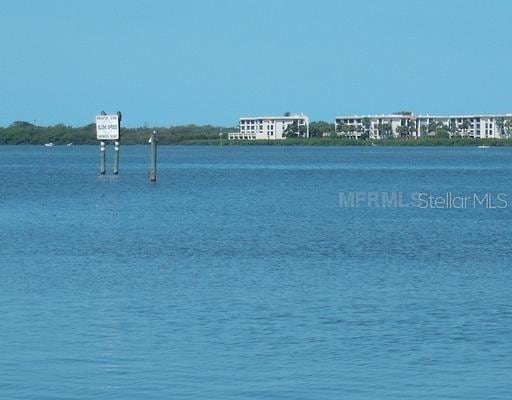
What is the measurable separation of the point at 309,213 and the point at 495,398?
30.6 metres

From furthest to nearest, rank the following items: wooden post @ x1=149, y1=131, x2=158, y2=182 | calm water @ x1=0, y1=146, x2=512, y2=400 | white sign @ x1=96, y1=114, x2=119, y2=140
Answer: white sign @ x1=96, y1=114, x2=119, y2=140
wooden post @ x1=149, y1=131, x2=158, y2=182
calm water @ x1=0, y1=146, x2=512, y2=400

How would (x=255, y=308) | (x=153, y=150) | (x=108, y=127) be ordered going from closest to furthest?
(x=255, y=308)
(x=153, y=150)
(x=108, y=127)

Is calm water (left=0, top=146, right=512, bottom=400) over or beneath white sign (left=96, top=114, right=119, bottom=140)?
beneath

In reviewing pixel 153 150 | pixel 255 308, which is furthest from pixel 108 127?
pixel 255 308

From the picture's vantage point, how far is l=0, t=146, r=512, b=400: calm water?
49.1ft

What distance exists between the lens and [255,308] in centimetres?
2005

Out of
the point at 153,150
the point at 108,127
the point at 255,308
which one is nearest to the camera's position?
the point at 255,308

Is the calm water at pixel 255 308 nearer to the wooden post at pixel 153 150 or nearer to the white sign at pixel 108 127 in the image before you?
the wooden post at pixel 153 150

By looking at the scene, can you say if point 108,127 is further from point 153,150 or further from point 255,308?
point 255,308

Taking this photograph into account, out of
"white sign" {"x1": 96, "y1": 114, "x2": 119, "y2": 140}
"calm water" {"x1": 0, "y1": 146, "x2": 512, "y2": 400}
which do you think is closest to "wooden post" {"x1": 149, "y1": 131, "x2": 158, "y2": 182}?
"white sign" {"x1": 96, "y1": 114, "x2": 119, "y2": 140}

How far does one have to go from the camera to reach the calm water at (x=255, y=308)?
1498 centimetres

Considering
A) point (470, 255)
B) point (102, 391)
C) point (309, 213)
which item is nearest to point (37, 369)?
point (102, 391)

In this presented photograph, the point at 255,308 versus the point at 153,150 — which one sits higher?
the point at 153,150

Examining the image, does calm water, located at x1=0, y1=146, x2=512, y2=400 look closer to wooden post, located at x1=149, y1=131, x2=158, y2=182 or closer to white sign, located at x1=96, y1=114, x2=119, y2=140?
wooden post, located at x1=149, y1=131, x2=158, y2=182
